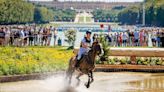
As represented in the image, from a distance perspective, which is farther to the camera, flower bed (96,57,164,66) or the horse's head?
flower bed (96,57,164,66)

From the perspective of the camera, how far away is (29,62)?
22.3 meters

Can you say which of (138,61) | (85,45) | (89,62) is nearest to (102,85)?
(89,62)

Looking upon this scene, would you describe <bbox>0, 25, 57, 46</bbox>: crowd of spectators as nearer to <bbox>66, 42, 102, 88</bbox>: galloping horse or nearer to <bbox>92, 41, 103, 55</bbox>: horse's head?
<bbox>66, 42, 102, 88</bbox>: galloping horse

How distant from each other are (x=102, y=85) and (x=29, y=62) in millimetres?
3713

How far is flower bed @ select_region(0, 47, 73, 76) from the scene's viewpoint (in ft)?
68.2

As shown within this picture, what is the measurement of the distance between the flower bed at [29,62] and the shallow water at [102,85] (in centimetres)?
81

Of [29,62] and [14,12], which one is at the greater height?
[29,62]

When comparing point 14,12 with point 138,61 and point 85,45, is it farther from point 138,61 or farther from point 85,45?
point 85,45

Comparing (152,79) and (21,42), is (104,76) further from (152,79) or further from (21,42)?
(21,42)

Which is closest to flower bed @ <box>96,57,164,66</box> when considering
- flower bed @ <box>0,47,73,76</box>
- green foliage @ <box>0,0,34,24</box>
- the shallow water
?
flower bed @ <box>0,47,73,76</box>

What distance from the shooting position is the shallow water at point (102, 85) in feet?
58.5

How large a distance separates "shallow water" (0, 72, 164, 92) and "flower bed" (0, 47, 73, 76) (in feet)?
2.65

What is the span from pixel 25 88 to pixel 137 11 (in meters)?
139

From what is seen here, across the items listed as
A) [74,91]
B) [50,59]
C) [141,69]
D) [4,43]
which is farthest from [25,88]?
[4,43]
